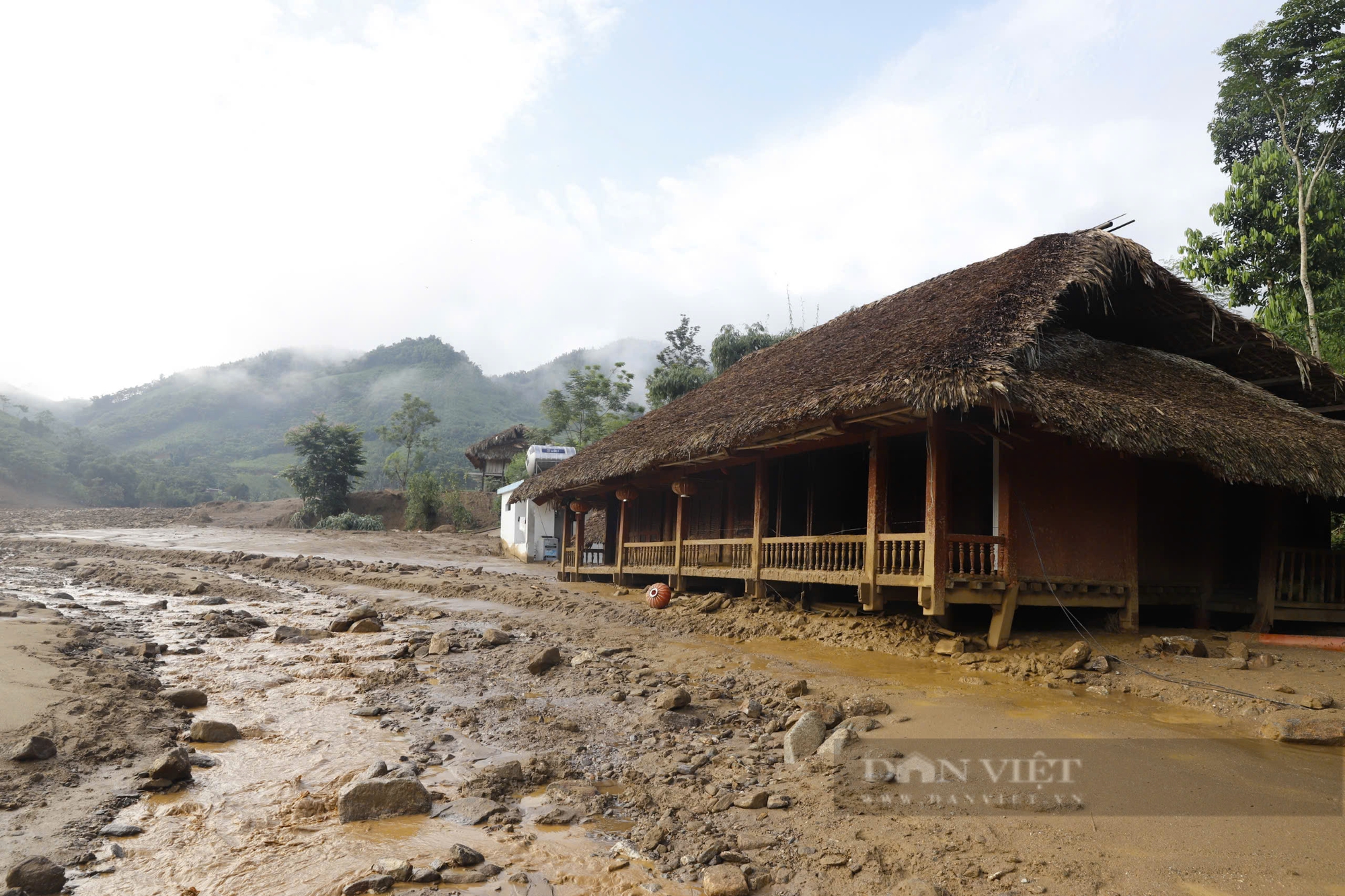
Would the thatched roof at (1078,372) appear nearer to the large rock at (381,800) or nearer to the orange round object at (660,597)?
the orange round object at (660,597)

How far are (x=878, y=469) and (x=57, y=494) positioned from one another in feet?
170

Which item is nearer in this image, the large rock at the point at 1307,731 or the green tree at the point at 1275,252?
the large rock at the point at 1307,731

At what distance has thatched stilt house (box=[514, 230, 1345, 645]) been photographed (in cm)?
811

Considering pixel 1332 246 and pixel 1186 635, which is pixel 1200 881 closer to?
pixel 1186 635

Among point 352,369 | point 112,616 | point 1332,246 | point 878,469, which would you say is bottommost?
point 112,616

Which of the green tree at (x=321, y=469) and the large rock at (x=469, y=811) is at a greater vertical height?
the green tree at (x=321, y=469)

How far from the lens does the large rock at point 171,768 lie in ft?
15.9

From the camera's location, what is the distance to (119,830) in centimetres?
417

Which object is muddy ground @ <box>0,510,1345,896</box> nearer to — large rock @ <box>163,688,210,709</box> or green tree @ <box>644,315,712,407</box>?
large rock @ <box>163,688,210,709</box>

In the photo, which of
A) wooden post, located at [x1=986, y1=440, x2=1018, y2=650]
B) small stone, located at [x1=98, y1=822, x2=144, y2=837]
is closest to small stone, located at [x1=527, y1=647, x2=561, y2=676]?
small stone, located at [x1=98, y1=822, x2=144, y2=837]

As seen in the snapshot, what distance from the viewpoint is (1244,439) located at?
8.40 meters

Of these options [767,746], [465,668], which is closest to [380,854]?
[767,746]

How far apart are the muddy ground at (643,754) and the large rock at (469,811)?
0.06m

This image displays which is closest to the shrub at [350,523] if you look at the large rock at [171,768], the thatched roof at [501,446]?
the thatched roof at [501,446]
